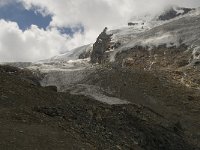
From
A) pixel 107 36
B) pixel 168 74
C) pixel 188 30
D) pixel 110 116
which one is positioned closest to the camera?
pixel 110 116

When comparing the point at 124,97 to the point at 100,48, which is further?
the point at 100,48

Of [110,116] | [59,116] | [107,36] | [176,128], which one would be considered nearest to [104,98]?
[176,128]

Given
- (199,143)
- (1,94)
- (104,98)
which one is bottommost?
(199,143)

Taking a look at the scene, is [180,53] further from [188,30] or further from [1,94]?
[1,94]

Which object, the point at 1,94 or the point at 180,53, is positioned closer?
the point at 1,94

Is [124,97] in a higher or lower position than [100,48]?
lower

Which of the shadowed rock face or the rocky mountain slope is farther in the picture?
the shadowed rock face

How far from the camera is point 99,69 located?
2079 inches

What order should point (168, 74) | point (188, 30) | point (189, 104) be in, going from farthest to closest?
point (188, 30) → point (168, 74) → point (189, 104)

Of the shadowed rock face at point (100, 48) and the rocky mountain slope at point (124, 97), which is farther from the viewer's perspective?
the shadowed rock face at point (100, 48)

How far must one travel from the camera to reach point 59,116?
21969 millimetres

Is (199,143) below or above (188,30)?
below

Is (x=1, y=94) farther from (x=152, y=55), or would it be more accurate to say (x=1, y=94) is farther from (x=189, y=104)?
(x=152, y=55)

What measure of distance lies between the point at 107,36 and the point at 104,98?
56.1 metres
